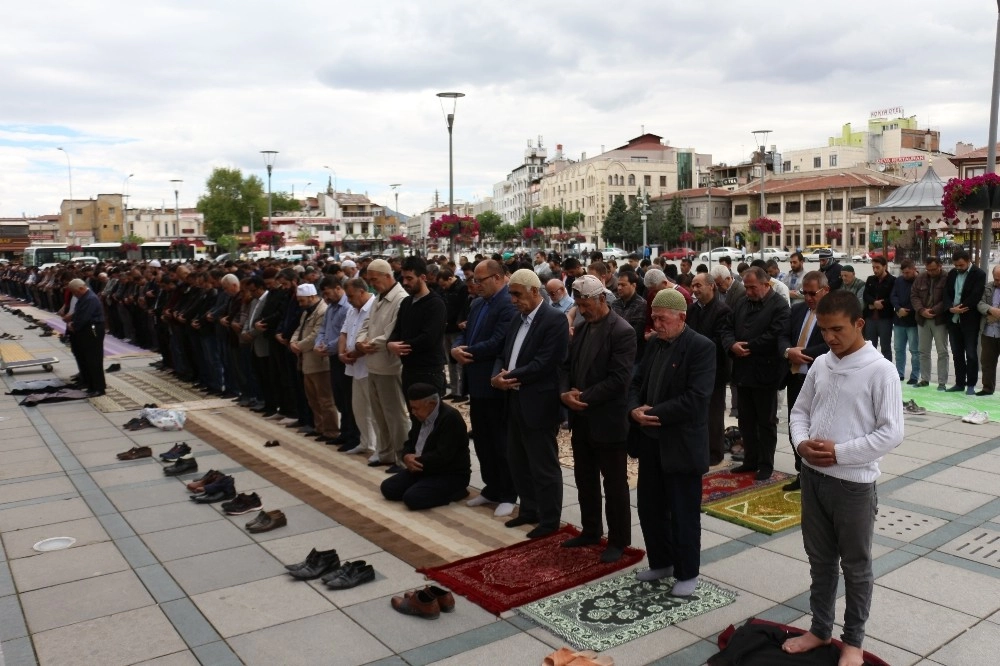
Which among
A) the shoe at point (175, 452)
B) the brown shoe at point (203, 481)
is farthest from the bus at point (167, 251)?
the brown shoe at point (203, 481)

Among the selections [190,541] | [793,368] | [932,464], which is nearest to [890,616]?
[793,368]

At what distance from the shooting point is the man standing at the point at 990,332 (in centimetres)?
1048

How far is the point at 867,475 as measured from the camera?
3826mm

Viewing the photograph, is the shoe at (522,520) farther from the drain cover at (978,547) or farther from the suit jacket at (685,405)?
the drain cover at (978,547)

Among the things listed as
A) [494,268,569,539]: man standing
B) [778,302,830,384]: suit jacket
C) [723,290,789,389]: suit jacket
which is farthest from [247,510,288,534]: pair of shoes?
[778,302,830,384]: suit jacket

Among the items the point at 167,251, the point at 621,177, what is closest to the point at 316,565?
the point at 167,251

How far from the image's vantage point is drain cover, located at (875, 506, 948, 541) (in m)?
5.82

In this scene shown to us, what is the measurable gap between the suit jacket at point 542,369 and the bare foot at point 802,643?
7.65 ft

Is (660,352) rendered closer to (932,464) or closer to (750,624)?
(750,624)

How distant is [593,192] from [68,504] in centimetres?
9630

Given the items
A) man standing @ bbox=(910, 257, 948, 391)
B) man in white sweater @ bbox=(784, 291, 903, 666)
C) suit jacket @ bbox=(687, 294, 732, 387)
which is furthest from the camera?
man standing @ bbox=(910, 257, 948, 391)

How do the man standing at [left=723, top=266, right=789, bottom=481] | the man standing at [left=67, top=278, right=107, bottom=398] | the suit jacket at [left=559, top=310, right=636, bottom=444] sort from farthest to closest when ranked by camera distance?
1. the man standing at [left=67, top=278, right=107, bottom=398]
2. the man standing at [left=723, top=266, right=789, bottom=481]
3. the suit jacket at [left=559, top=310, right=636, bottom=444]

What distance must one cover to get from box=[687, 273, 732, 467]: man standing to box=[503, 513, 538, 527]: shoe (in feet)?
7.00

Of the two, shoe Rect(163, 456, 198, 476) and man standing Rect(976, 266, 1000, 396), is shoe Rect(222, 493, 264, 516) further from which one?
man standing Rect(976, 266, 1000, 396)
